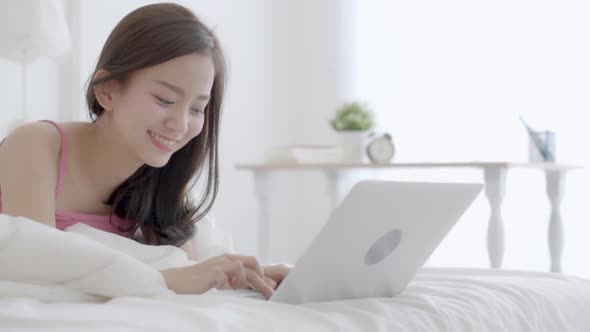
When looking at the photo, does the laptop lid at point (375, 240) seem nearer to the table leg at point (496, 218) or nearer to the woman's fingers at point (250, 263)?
the woman's fingers at point (250, 263)

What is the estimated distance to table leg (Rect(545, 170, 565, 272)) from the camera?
2.95 meters

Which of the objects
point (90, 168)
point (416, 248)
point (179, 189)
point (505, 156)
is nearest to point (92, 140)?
point (90, 168)

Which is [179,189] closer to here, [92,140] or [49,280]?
[92,140]

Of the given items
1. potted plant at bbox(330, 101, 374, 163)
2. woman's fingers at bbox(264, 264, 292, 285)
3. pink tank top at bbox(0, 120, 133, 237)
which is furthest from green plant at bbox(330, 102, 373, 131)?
woman's fingers at bbox(264, 264, 292, 285)

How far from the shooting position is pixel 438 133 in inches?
161

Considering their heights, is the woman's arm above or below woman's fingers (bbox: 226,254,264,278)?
above

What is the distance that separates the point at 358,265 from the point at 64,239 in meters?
0.35

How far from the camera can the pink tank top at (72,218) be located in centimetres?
152

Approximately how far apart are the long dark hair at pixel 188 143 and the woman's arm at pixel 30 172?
136 mm

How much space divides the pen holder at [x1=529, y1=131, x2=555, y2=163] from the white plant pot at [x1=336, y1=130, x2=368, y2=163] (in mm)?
Result: 616

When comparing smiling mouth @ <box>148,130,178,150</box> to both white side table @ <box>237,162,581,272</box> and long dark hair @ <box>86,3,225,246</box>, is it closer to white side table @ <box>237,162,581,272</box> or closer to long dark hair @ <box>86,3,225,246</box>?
long dark hair @ <box>86,3,225,246</box>

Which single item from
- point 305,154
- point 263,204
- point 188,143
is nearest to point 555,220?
point 305,154

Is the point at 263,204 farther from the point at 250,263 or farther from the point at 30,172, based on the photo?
the point at 250,263

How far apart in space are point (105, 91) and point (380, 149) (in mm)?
1843
